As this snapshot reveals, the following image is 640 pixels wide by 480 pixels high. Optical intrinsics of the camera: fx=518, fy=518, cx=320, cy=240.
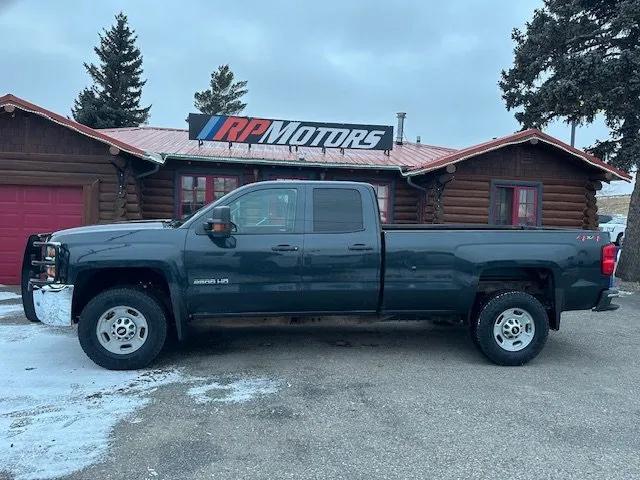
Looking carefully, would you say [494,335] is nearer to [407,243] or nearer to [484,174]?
[407,243]

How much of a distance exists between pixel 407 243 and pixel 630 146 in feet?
32.3

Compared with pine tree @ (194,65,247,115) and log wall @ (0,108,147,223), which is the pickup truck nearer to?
log wall @ (0,108,147,223)

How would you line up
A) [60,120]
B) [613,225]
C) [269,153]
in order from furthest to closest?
[613,225] < [269,153] < [60,120]

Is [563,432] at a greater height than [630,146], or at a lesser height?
lesser

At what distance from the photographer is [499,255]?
5.67m

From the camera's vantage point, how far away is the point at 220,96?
4866 cm

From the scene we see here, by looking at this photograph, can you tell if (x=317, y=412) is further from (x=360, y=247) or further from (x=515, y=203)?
(x=515, y=203)

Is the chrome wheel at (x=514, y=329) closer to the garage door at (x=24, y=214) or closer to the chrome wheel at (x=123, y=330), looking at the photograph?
the chrome wheel at (x=123, y=330)

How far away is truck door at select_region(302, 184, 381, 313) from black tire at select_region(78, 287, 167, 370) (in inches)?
61.5

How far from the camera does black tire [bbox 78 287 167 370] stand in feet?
17.1

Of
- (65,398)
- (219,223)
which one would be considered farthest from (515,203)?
(65,398)

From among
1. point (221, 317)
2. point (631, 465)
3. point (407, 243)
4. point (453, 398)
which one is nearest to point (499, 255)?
point (407, 243)

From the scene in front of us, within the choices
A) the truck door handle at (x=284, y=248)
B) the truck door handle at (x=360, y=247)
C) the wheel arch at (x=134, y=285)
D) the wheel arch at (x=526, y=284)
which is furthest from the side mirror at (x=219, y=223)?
the wheel arch at (x=526, y=284)

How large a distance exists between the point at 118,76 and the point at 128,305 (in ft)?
116
